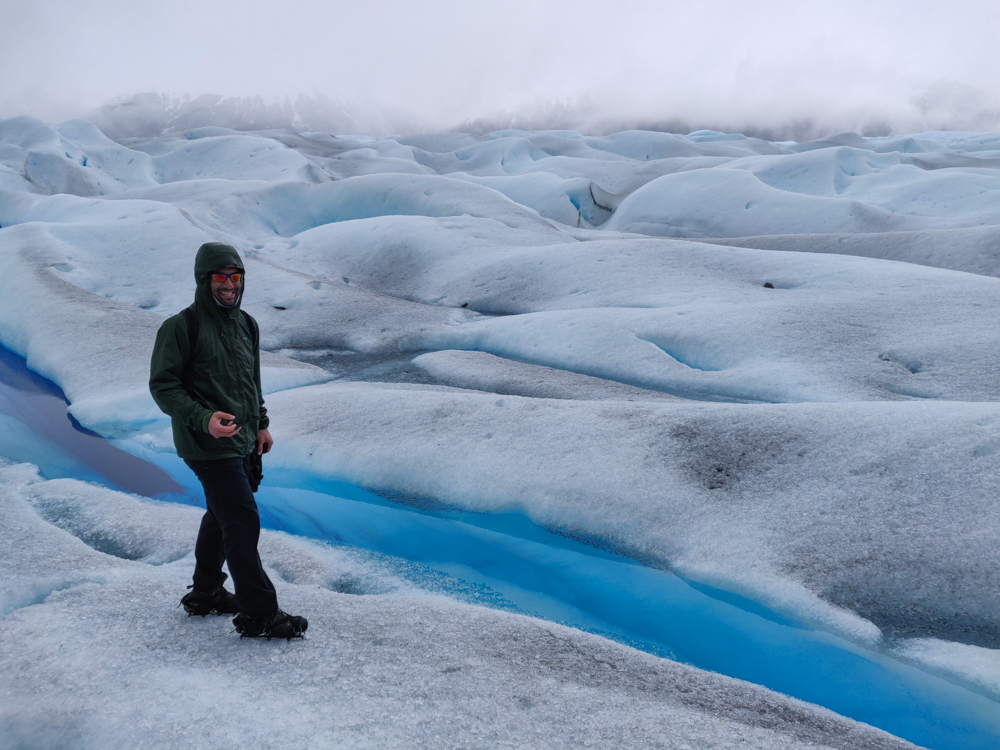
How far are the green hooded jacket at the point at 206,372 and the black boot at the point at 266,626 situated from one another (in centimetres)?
61

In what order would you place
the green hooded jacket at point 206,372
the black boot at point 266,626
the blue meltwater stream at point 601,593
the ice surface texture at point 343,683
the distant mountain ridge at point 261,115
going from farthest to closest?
1. the distant mountain ridge at point 261,115
2. the blue meltwater stream at point 601,593
3. the black boot at point 266,626
4. the green hooded jacket at point 206,372
5. the ice surface texture at point 343,683

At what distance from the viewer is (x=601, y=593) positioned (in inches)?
145

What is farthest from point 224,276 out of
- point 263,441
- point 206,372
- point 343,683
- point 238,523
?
point 343,683

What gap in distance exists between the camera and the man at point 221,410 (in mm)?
2156

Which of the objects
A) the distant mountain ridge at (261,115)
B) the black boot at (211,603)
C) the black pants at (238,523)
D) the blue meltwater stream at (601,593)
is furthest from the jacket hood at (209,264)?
the distant mountain ridge at (261,115)

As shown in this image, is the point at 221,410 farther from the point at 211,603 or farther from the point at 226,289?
the point at 211,603

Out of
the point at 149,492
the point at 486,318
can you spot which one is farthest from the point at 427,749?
the point at 486,318

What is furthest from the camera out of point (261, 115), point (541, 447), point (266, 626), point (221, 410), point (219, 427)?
point (261, 115)

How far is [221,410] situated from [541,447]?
106 inches

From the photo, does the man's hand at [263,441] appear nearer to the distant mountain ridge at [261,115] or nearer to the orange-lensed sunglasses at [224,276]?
the orange-lensed sunglasses at [224,276]

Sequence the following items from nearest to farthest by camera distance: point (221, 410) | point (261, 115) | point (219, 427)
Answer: point (219, 427) < point (221, 410) < point (261, 115)

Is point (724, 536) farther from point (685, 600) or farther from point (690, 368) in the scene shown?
point (690, 368)

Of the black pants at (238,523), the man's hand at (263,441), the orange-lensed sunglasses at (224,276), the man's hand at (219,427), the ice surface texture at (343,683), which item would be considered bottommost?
the ice surface texture at (343,683)

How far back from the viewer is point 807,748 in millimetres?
2150
